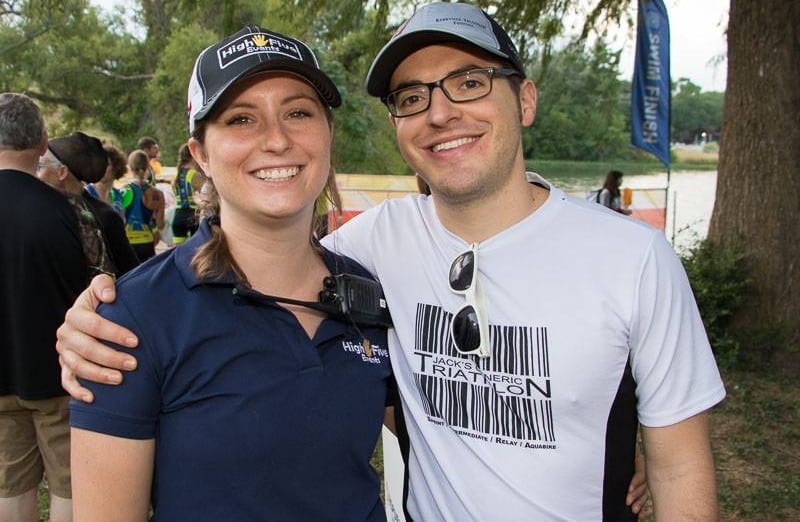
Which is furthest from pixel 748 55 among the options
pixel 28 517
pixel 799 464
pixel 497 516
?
pixel 28 517

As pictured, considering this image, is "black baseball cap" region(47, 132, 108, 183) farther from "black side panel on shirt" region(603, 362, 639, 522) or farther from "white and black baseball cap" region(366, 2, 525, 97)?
"black side panel on shirt" region(603, 362, 639, 522)

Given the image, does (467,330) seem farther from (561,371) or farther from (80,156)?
(80,156)

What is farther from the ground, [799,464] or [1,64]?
[1,64]

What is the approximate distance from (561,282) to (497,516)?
2.07 ft

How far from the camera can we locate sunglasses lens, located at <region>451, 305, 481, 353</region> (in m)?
1.81

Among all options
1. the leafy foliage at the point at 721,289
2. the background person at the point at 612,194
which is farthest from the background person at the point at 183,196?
the background person at the point at 612,194

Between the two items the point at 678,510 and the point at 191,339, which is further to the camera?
the point at 678,510

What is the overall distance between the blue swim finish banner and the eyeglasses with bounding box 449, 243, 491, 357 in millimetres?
7931

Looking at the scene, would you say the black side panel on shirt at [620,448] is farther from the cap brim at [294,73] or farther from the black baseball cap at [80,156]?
the black baseball cap at [80,156]

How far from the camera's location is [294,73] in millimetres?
1778

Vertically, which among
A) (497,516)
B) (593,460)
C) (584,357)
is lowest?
(497,516)

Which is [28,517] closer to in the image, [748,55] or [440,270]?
[440,270]

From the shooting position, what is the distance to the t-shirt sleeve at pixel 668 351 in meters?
1.71

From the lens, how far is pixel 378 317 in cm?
197
